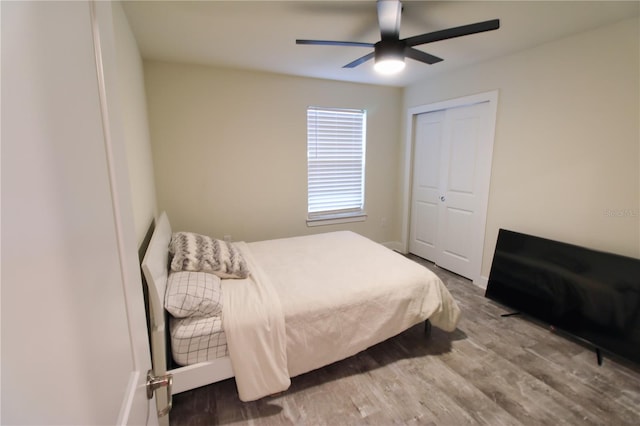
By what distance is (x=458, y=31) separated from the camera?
173 cm

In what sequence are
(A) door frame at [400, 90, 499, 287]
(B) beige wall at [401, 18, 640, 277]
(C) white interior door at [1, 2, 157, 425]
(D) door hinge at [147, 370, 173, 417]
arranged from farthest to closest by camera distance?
(A) door frame at [400, 90, 499, 287], (B) beige wall at [401, 18, 640, 277], (D) door hinge at [147, 370, 173, 417], (C) white interior door at [1, 2, 157, 425]

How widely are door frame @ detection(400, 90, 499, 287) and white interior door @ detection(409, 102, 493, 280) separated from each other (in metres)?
0.02

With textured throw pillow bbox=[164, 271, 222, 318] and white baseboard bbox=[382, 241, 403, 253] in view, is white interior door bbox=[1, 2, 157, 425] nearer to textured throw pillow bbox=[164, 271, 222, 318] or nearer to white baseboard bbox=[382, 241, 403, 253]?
textured throw pillow bbox=[164, 271, 222, 318]

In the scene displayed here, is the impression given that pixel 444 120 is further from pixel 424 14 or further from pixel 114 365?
pixel 114 365

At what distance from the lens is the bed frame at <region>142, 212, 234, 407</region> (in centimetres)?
153

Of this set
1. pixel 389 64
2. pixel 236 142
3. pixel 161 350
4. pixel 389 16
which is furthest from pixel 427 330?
pixel 236 142

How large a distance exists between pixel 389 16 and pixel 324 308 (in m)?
1.90

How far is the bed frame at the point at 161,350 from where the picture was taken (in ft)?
5.00

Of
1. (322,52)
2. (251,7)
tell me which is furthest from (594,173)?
(251,7)

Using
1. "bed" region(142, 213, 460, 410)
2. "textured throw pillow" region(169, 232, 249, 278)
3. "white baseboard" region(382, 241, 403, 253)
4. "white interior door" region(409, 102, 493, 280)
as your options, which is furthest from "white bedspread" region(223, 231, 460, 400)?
"white baseboard" region(382, 241, 403, 253)

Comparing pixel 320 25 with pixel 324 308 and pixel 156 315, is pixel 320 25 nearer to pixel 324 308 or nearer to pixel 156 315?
pixel 324 308

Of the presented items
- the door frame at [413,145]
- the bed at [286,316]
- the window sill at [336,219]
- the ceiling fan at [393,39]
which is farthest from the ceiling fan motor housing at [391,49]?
the window sill at [336,219]

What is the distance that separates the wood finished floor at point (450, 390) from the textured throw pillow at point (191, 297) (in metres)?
0.62

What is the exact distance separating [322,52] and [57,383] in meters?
2.95
